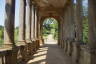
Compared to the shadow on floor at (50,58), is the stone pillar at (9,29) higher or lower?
higher

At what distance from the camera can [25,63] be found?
36.3 feet

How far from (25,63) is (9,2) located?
13.3 ft

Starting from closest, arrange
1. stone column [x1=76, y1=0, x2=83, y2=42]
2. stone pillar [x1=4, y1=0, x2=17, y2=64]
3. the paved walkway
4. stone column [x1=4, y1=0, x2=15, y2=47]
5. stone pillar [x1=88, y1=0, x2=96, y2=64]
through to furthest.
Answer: stone pillar [x1=88, y1=0, x2=96, y2=64] < stone pillar [x1=4, y1=0, x2=17, y2=64] < stone column [x1=4, y1=0, x2=15, y2=47] < stone column [x1=76, y1=0, x2=83, y2=42] < the paved walkway

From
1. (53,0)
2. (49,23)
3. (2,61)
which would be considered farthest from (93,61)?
(49,23)

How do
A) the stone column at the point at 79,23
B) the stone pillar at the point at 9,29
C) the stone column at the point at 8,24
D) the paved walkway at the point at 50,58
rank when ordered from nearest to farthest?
1. the stone pillar at the point at 9,29
2. the stone column at the point at 8,24
3. the stone column at the point at 79,23
4. the paved walkway at the point at 50,58

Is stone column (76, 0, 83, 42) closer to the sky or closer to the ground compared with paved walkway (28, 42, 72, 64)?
closer to the sky

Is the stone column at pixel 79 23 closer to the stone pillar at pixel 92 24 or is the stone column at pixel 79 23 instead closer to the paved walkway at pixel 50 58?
the paved walkway at pixel 50 58

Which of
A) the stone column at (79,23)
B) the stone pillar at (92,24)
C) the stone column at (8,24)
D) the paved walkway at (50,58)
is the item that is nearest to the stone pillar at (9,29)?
the stone column at (8,24)

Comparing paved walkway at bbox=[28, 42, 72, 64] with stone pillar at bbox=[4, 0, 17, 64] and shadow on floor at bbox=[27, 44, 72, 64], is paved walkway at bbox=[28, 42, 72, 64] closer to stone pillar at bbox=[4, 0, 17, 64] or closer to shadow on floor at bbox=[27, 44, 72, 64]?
shadow on floor at bbox=[27, 44, 72, 64]

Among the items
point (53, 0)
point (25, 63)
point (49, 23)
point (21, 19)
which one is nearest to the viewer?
point (25, 63)

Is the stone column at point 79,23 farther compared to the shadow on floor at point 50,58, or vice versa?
the shadow on floor at point 50,58

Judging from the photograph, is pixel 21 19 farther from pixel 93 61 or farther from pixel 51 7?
pixel 51 7

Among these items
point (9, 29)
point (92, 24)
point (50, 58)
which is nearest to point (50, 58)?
point (50, 58)

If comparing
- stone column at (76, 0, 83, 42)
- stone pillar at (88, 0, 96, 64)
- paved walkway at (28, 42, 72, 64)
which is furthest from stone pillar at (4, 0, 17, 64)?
stone column at (76, 0, 83, 42)
